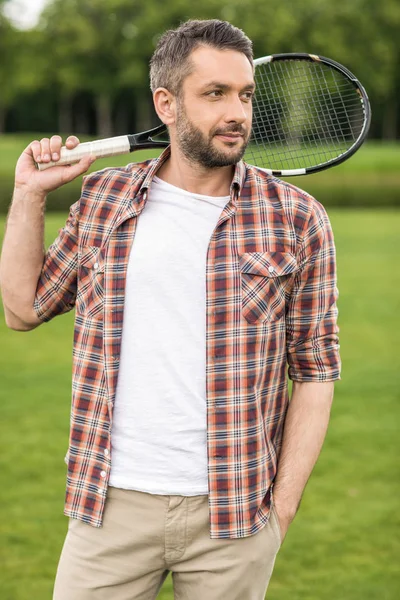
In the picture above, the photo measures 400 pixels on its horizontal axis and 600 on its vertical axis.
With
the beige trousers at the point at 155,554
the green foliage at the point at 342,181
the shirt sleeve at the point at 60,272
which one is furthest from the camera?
the green foliage at the point at 342,181

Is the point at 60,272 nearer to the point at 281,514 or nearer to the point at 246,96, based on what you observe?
the point at 246,96

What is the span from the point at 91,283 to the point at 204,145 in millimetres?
509

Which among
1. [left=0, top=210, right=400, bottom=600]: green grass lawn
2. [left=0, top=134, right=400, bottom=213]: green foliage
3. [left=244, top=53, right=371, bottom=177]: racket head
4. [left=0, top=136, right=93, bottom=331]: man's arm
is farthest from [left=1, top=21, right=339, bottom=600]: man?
[left=0, top=134, right=400, bottom=213]: green foliage

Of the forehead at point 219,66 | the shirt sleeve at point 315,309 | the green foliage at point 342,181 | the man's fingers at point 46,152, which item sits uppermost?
the green foliage at point 342,181

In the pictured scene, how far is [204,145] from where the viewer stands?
2.58m

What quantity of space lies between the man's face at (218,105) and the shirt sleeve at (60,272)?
1.42 ft

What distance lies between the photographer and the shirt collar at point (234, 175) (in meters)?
2.61

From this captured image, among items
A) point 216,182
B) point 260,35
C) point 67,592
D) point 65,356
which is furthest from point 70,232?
point 260,35

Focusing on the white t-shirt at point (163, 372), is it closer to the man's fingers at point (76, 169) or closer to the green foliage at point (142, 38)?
the man's fingers at point (76, 169)

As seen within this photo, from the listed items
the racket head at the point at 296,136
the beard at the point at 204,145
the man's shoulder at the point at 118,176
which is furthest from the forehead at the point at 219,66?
the racket head at the point at 296,136

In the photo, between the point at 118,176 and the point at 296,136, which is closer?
the point at 118,176

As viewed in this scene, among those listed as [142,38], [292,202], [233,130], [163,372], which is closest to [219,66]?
[233,130]

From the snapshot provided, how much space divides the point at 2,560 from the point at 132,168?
121 inches

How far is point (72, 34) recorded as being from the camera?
6394 cm
